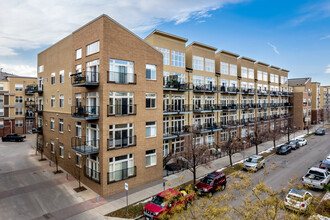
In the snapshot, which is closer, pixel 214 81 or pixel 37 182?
pixel 37 182

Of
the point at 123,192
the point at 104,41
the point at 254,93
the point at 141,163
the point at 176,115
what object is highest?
the point at 104,41

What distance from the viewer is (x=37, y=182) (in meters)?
20.1

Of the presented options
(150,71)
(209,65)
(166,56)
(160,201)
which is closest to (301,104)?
(209,65)

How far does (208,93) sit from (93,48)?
18.8 meters

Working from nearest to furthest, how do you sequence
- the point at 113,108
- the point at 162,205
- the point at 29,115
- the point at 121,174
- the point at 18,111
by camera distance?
the point at 162,205, the point at 113,108, the point at 121,174, the point at 18,111, the point at 29,115

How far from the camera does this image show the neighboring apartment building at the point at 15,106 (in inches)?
1812

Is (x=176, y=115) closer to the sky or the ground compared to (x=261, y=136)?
closer to the sky

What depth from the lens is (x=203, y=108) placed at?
30.1 meters

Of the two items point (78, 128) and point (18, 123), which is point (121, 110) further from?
point (18, 123)

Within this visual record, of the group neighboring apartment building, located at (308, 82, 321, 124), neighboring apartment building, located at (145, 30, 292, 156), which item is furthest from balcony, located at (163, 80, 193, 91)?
neighboring apartment building, located at (308, 82, 321, 124)

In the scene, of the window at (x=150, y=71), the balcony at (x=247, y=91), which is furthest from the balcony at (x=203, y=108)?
the balcony at (x=247, y=91)

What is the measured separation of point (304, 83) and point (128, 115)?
56.7 meters

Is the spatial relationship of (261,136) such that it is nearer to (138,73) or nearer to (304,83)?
(138,73)

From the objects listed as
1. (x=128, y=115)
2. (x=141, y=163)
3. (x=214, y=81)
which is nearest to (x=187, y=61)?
(x=214, y=81)
